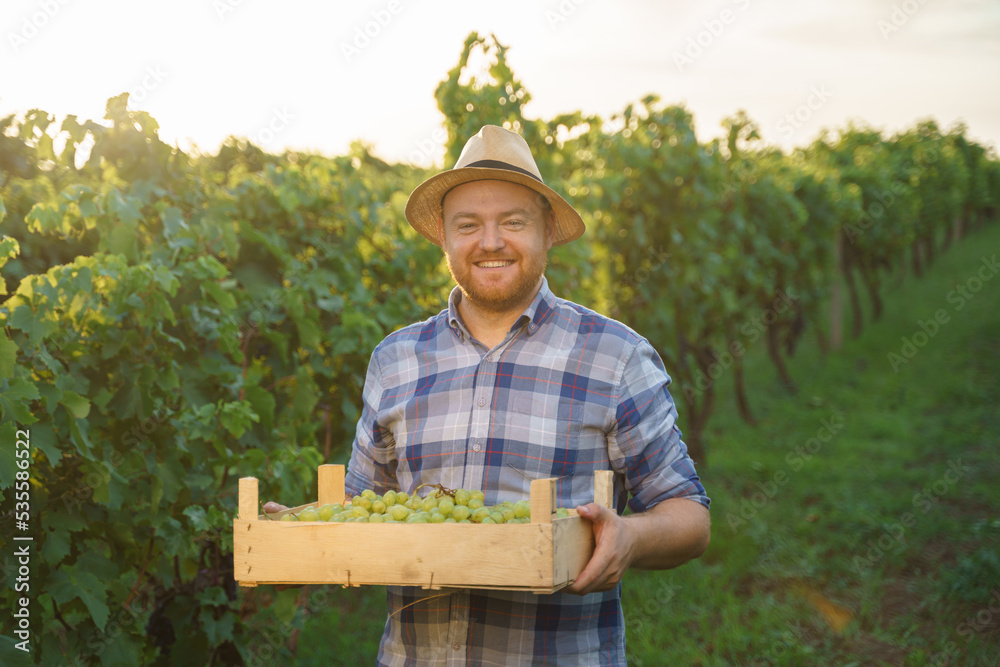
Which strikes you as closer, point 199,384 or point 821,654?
point 199,384

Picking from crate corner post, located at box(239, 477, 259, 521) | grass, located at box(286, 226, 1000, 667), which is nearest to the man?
crate corner post, located at box(239, 477, 259, 521)

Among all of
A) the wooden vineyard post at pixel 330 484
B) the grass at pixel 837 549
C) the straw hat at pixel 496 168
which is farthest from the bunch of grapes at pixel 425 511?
the grass at pixel 837 549

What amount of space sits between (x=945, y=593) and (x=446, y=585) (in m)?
5.14

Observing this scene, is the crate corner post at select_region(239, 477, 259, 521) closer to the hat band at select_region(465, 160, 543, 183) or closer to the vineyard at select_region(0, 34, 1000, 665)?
the vineyard at select_region(0, 34, 1000, 665)

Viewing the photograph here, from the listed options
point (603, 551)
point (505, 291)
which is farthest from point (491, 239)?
point (603, 551)

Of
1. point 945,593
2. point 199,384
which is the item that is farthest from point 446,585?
point 945,593

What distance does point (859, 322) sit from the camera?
17.4 metres

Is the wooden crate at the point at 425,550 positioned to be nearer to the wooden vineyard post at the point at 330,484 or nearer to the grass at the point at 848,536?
the wooden vineyard post at the point at 330,484

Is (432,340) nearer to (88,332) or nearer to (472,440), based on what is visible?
(472,440)

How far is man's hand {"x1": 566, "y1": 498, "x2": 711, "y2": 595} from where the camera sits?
1.74 meters

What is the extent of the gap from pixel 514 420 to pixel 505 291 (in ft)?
1.18

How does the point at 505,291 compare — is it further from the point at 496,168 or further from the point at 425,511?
the point at 425,511

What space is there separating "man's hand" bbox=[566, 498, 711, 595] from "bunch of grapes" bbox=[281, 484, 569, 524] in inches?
3.7

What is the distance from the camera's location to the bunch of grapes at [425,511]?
5.73 feet
